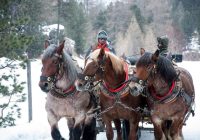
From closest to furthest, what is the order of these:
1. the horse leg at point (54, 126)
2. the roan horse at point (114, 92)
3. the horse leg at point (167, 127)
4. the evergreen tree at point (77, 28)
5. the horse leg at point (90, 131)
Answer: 1. the roan horse at point (114, 92)
2. the horse leg at point (167, 127)
3. the horse leg at point (54, 126)
4. the horse leg at point (90, 131)
5. the evergreen tree at point (77, 28)

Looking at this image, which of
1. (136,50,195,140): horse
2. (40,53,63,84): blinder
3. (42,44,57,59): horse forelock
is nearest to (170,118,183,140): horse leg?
(136,50,195,140): horse

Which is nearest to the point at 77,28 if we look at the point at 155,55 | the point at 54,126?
the point at 54,126

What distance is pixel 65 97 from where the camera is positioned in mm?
6777

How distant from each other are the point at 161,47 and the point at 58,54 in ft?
6.97

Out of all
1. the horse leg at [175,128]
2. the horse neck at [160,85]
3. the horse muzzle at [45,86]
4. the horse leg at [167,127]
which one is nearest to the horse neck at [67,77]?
the horse muzzle at [45,86]

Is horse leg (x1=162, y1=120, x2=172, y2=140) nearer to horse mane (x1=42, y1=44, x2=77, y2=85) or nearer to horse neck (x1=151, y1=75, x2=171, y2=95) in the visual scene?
horse neck (x1=151, y1=75, x2=171, y2=95)

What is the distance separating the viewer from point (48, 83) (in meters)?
6.26

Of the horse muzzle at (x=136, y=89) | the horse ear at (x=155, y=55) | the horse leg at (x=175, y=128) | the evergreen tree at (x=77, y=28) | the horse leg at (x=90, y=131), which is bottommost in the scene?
the horse leg at (x=90, y=131)

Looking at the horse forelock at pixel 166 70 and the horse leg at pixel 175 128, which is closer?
the horse forelock at pixel 166 70

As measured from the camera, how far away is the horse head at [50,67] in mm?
6254

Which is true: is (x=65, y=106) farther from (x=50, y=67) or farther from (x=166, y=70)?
(x=166, y=70)

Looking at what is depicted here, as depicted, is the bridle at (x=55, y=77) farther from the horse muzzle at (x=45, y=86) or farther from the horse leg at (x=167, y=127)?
the horse leg at (x=167, y=127)

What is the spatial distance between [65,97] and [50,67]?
2.28 ft

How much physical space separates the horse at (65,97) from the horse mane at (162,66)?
1.30m
